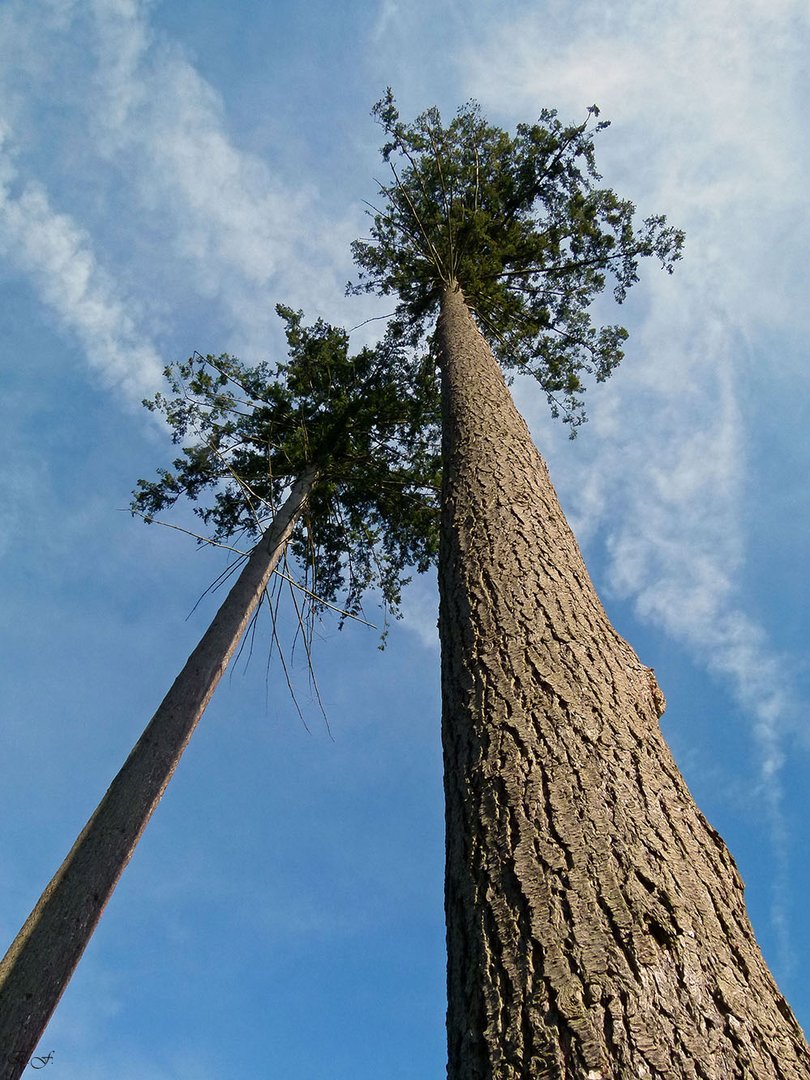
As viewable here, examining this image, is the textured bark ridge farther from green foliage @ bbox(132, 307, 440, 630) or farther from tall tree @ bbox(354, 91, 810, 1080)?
green foliage @ bbox(132, 307, 440, 630)

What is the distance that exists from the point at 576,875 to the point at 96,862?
12.6 ft

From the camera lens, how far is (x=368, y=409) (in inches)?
380

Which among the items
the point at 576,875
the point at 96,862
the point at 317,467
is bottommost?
the point at 576,875

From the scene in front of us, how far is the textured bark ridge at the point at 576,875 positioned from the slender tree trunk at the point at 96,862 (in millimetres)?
3042


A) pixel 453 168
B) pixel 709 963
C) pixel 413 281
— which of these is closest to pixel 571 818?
pixel 709 963

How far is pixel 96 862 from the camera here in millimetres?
4324

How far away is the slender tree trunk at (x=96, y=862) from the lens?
358 cm

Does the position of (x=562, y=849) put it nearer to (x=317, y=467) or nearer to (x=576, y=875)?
(x=576, y=875)

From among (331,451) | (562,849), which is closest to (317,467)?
(331,451)

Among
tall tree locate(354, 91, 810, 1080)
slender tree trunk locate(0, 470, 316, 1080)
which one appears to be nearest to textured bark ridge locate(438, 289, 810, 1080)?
tall tree locate(354, 91, 810, 1080)

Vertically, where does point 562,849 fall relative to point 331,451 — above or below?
below

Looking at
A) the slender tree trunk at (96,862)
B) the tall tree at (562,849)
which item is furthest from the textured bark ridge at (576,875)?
the slender tree trunk at (96,862)

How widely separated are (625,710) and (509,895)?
74cm

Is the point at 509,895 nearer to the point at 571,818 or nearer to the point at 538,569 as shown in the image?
the point at 571,818
